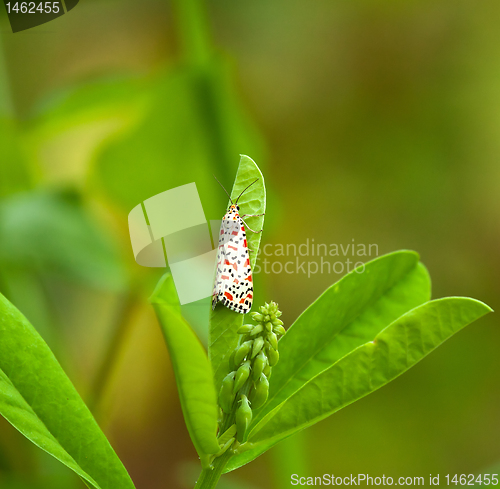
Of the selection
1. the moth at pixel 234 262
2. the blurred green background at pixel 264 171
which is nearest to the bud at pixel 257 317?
the moth at pixel 234 262

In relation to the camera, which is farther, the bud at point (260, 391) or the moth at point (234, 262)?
the moth at point (234, 262)

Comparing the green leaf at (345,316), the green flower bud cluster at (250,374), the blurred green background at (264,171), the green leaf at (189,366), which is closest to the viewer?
the green leaf at (189,366)

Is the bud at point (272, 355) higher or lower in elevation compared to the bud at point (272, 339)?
lower

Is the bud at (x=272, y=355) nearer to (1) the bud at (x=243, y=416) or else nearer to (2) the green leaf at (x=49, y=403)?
(1) the bud at (x=243, y=416)

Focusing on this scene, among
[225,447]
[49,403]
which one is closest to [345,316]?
[225,447]

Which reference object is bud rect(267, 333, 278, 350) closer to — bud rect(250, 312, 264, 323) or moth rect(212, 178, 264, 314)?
bud rect(250, 312, 264, 323)

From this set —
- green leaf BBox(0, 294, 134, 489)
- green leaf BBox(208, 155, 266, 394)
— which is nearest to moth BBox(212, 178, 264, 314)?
green leaf BBox(208, 155, 266, 394)
